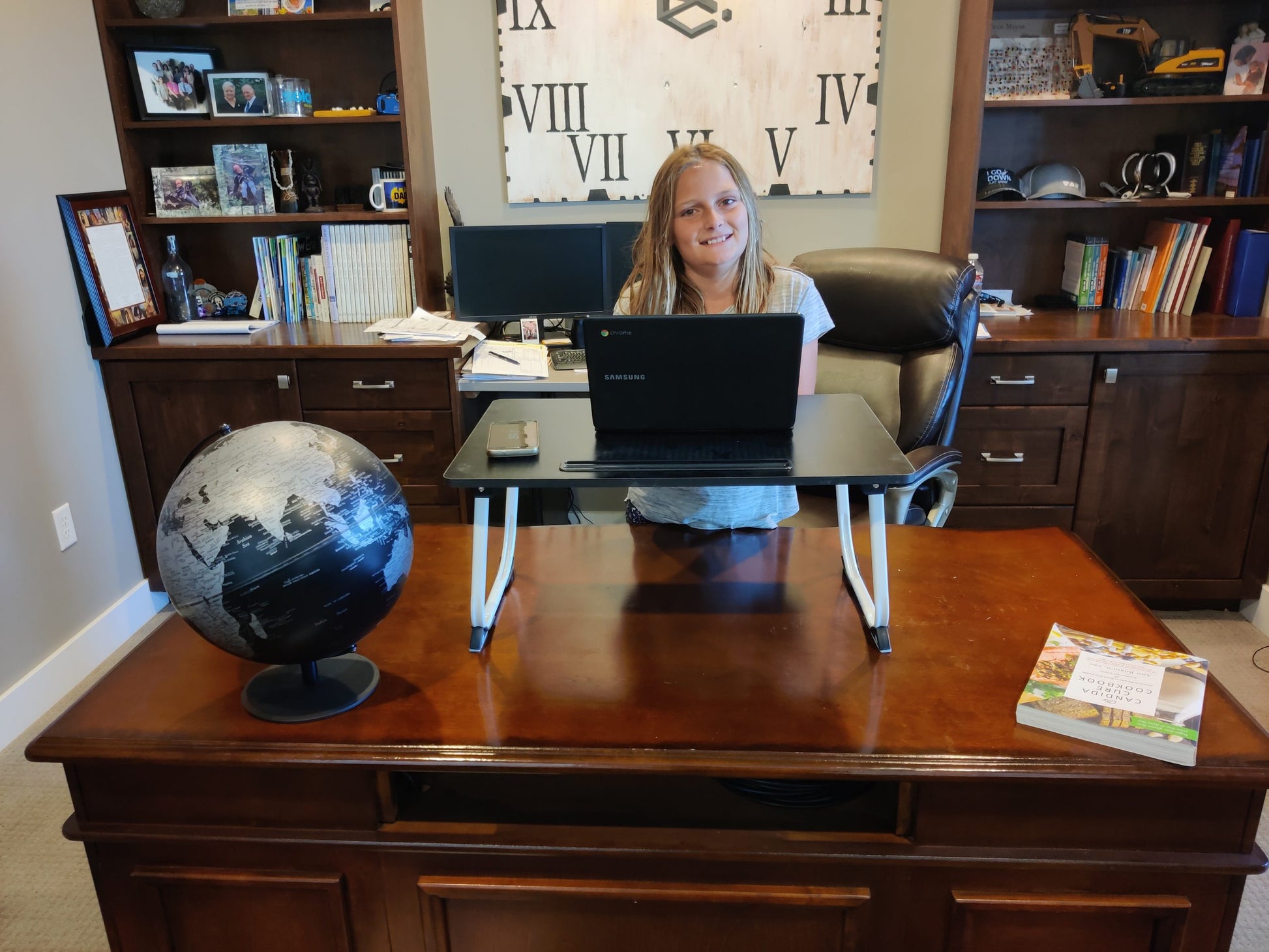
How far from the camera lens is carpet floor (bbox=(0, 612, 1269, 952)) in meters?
1.81

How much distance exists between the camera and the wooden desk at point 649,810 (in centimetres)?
112

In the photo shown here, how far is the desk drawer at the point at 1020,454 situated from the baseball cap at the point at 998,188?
2.35ft

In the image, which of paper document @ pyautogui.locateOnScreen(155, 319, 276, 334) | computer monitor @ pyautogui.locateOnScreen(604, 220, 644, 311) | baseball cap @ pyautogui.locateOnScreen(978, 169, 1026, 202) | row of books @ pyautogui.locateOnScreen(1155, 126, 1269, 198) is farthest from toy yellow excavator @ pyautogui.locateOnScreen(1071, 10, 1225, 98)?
paper document @ pyautogui.locateOnScreen(155, 319, 276, 334)

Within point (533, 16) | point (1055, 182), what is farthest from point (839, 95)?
point (533, 16)

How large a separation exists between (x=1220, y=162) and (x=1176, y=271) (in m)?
0.36

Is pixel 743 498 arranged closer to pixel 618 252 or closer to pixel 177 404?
pixel 618 252

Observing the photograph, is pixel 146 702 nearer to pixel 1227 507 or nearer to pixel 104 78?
pixel 104 78

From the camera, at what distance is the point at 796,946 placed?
1.21 metres

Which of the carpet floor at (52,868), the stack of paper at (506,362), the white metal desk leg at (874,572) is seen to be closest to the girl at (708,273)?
the white metal desk leg at (874,572)

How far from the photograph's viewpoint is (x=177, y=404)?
113 inches

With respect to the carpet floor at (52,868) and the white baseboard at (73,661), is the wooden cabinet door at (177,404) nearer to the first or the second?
the white baseboard at (73,661)

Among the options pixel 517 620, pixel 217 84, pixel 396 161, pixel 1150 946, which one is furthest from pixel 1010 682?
pixel 217 84

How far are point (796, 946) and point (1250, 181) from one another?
281 cm

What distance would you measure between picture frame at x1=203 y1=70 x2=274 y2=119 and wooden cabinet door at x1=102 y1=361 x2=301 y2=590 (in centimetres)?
85
